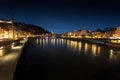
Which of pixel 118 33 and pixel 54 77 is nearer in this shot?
pixel 54 77

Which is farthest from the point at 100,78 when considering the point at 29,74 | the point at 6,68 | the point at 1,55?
the point at 1,55

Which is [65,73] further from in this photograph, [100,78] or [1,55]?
[1,55]

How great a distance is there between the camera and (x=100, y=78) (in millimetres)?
17703

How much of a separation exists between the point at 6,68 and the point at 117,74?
11.2 m

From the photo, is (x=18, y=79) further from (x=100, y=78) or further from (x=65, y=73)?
(x=100, y=78)

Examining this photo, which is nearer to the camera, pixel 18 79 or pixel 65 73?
pixel 18 79

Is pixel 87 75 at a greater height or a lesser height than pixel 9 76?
lesser

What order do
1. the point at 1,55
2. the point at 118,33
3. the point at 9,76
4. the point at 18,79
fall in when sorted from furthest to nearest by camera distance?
the point at 118,33
the point at 1,55
the point at 18,79
the point at 9,76

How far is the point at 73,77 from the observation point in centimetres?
1805

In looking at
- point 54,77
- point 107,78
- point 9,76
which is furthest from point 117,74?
point 9,76

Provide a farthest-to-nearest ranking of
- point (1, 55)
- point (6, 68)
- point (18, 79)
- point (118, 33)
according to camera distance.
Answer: point (118, 33), point (1, 55), point (18, 79), point (6, 68)

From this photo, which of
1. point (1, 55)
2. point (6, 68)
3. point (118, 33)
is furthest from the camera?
point (118, 33)

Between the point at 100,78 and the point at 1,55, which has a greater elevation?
the point at 1,55

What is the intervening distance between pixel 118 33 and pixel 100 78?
90.6 meters
